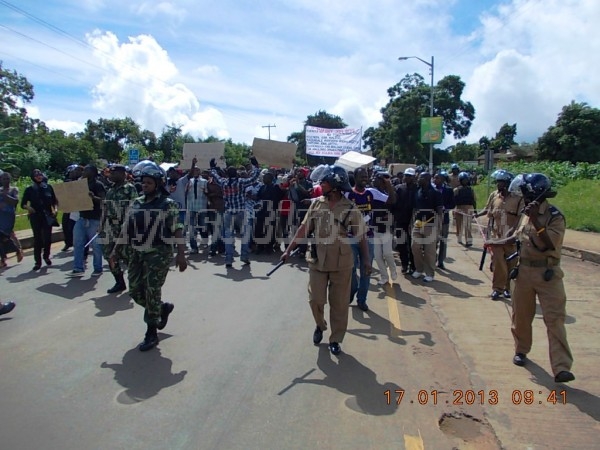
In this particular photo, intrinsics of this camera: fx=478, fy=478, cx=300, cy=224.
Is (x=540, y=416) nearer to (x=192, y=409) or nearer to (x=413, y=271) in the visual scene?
(x=192, y=409)

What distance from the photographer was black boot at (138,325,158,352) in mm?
4590

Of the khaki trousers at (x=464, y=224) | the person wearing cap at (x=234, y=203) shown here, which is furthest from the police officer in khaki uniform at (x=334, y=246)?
the khaki trousers at (x=464, y=224)

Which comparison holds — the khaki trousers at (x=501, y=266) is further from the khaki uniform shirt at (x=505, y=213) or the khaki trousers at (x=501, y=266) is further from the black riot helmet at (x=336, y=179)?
the black riot helmet at (x=336, y=179)

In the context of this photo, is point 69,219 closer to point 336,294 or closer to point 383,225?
point 383,225

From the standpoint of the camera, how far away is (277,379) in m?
4.00

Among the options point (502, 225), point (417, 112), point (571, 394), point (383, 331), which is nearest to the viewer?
point (571, 394)

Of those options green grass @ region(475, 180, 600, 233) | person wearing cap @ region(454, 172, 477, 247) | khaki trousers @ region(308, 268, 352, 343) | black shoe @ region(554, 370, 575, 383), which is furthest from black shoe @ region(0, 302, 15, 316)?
green grass @ region(475, 180, 600, 233)

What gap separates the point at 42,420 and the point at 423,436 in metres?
2.61

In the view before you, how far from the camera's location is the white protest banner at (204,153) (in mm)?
16172

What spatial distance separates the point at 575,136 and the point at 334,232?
48.5 m

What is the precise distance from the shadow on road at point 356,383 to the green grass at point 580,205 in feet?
30.2

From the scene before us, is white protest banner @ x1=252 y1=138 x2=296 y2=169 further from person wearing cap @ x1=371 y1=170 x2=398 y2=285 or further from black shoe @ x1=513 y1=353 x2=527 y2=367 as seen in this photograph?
black shoe @ x1=513 y1=353 x2=527 y2=367

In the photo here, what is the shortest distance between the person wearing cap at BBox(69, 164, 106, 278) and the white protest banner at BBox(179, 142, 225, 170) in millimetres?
8315

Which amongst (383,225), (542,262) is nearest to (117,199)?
(383,225)
